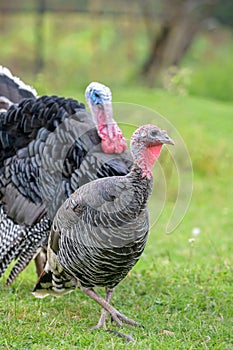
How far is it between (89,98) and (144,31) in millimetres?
11917

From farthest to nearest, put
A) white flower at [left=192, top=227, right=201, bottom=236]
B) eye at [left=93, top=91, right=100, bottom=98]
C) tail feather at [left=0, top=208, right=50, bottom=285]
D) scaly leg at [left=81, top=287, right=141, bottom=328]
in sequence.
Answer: white flower at [left=192, top=227, right=201, bottom=236] → eye at [left=93, top=91, right=100, bottom=98] → tail feather at [left=0, top=208, right=50, bottom=285] → scaly leg at [left=81, top=287, right=141, bottom=328]

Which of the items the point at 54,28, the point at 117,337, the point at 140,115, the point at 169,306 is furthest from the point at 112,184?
the point at 54,28

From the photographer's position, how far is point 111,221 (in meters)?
3.91

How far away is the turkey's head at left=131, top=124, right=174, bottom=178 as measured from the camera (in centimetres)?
391

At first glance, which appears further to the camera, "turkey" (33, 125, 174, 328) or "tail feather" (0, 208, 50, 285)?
"tail feather" (0, 208, 50, 285)

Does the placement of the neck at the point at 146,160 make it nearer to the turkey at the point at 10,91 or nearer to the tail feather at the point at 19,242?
the tail feather at the point at 19,242

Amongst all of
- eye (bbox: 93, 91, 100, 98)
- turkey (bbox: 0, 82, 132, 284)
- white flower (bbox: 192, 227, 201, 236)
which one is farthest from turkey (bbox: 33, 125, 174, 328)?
white flower (bbox: 192, 227, 201, 236)

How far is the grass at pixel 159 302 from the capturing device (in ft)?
13.0

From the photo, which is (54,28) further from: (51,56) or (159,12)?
(159,12)

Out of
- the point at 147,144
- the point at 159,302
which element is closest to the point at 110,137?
the point at 147,144

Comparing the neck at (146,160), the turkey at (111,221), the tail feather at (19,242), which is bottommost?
the tail feather at (19,242)

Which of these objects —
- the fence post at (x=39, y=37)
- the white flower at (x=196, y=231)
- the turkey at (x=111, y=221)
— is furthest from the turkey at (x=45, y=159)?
the fence post at (x=39, y=37)

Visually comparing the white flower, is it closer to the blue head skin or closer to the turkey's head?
the blue head skin

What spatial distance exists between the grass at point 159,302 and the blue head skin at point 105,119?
114 millimetres
